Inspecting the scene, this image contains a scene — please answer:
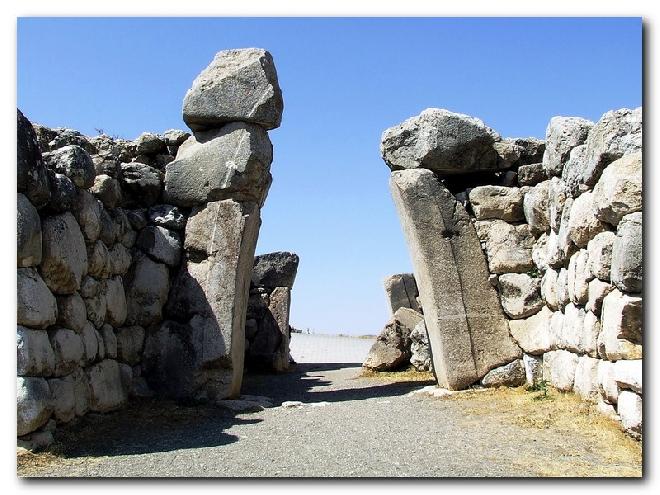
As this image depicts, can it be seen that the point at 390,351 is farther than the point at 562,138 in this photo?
Yes

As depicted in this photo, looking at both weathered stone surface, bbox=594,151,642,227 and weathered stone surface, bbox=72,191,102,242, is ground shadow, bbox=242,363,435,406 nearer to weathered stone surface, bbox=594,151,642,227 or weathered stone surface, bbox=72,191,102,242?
weathered stone surface, bbox=72,191,102,242

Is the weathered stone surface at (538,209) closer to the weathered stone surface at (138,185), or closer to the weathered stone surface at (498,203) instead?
the weathered stone surface at (498,203)

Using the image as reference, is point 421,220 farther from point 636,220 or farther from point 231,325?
point 636,220

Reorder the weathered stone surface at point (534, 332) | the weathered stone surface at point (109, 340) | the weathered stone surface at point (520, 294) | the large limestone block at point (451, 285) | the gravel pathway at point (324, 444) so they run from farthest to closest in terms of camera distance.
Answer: the large limestone block at point (451, 285) → the weathered stone surface at point (520, 294) → the weathered stone surface at point (534, 332) → the weathered stone surface at point (109, 340) → the gravel pathway at point (324, 444)

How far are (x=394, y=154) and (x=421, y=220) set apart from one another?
95 cm

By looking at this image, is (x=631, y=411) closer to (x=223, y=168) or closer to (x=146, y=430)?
(x=146, y=430)

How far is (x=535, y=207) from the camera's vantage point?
27.3 feet

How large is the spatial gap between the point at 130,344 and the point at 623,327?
197 inches

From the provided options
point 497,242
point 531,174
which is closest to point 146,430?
point 497,242

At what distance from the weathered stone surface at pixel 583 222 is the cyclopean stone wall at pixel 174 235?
355 centimetres

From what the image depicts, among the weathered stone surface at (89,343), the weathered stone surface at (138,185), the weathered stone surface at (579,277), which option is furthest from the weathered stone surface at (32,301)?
the weathered stone surface at (579,277)

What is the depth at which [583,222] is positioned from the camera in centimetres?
648

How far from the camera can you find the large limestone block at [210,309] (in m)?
8.22

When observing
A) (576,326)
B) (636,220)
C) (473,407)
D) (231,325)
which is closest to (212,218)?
(231,325)
